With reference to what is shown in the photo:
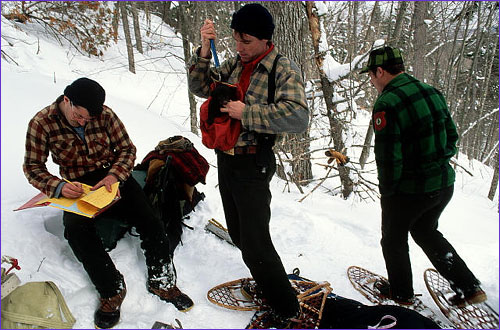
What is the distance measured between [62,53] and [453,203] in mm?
11296

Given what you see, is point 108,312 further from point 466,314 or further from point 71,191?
point 466,314

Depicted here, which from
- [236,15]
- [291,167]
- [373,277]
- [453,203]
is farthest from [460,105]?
[236,15]

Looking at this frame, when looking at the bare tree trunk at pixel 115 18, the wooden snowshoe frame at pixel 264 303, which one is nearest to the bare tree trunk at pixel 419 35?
the wooden snowshoe frame at pixel 264 303

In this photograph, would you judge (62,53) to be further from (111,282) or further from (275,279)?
(275,279)

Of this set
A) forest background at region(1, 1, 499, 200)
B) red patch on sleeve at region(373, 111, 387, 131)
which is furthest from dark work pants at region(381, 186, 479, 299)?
forest background at region(1, 1, 499, 200)

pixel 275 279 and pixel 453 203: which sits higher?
pixel 275 279

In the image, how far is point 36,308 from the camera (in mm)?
1819

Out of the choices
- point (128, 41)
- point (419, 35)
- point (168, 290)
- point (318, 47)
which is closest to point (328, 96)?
point (318, 47)

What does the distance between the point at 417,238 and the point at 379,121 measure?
945 mm

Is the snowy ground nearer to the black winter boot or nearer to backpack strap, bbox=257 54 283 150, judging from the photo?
the black winter boot

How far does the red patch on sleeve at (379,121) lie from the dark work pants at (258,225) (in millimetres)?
720

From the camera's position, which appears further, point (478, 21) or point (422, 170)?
point (478, 21)

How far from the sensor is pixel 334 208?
4344 mm

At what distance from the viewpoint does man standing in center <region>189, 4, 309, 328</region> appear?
1.83 meters
